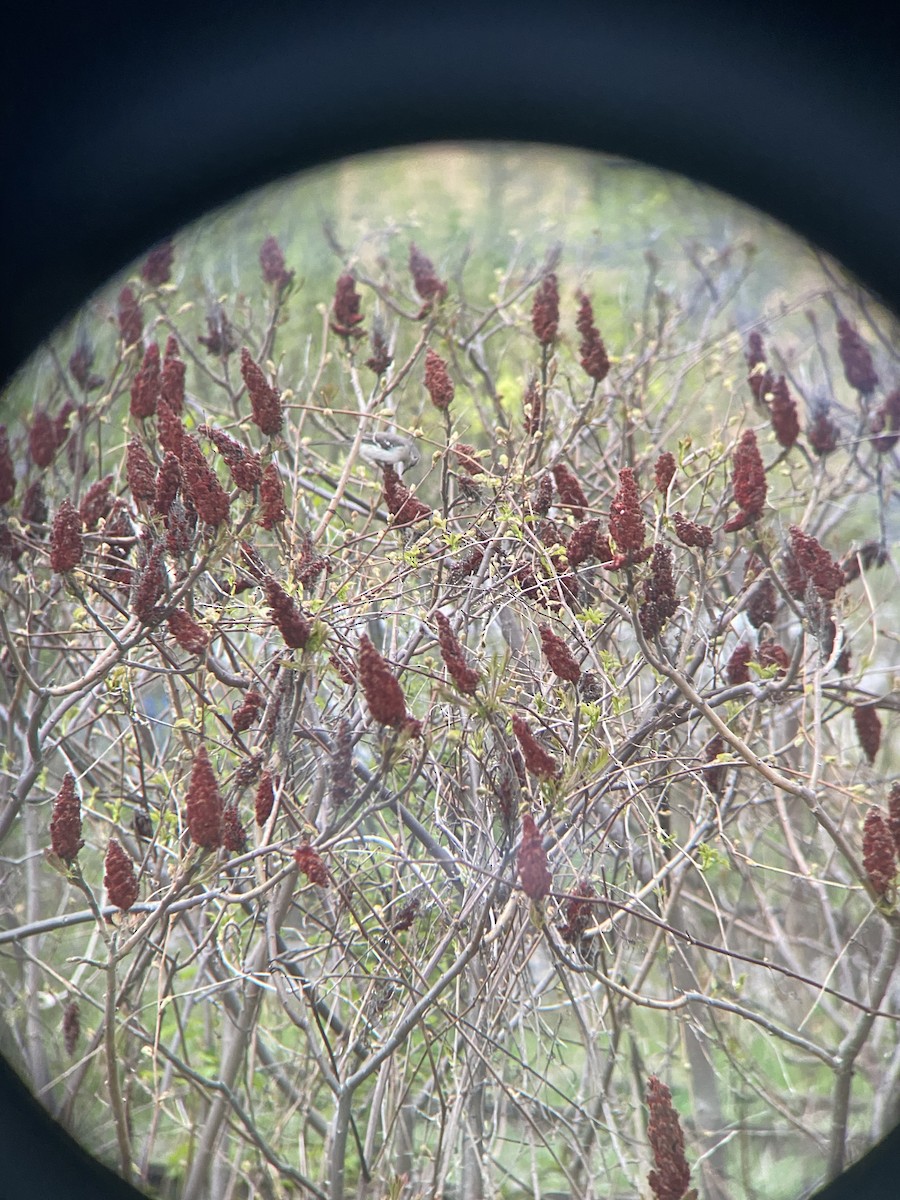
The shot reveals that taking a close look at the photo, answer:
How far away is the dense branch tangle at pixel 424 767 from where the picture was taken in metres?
1.17

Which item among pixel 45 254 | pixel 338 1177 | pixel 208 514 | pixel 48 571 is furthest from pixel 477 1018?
pixel 45 254

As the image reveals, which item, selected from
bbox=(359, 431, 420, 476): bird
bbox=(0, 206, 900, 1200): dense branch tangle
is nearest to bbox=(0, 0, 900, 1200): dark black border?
bbox=(0, 206, 900, 1200): dense branch tangle

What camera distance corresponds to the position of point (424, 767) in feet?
4.17

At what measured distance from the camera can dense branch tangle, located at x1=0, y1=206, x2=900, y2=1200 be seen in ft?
3.84

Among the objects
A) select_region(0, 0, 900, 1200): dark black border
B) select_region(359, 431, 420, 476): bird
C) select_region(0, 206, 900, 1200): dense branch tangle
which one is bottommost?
select_region(0, 206, 900, 1200): dense branch tangle

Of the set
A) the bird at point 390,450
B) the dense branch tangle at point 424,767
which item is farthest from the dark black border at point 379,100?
the bird at point 390,450

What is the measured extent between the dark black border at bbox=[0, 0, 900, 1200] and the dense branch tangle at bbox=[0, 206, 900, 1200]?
0.18m

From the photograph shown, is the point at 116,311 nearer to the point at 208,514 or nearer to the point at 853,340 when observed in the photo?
the point at 208,514

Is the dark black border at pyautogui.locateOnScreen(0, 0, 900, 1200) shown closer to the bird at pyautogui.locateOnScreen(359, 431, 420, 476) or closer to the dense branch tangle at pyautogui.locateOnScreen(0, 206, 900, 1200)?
the dense branch tangle at pyautogui.locateOnScreen(0, 206, 900, 1200)

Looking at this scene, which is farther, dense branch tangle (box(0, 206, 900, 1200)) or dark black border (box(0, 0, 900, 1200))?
dark black border (box(0, 0, 900, 1200))

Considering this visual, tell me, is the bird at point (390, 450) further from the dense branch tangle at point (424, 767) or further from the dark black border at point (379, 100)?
the dark black border at point (379, 100)

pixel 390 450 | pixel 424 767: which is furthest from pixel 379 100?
pixel 424 767

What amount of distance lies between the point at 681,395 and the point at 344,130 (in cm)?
81

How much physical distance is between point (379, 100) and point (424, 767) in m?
0.88
